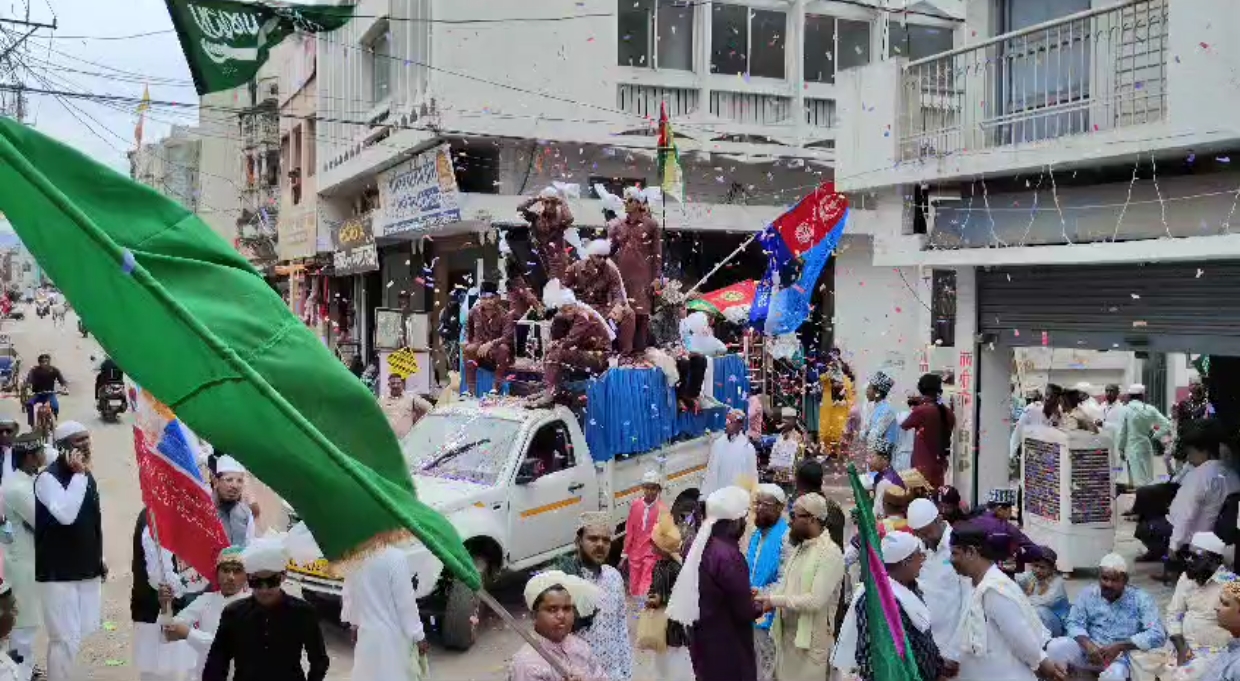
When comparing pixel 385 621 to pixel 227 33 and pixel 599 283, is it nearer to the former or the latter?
pixel 599 283

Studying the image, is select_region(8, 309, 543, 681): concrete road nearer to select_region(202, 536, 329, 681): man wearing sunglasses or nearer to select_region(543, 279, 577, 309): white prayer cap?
select_region(202, 536, 329, 681): man wearing sunglasses

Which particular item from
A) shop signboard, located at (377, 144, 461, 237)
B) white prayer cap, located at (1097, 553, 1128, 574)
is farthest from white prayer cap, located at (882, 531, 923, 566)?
shop signboard, located at (377, 144, 461, 237)

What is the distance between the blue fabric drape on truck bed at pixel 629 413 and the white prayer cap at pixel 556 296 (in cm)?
80

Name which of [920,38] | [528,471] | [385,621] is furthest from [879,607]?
[920,38]

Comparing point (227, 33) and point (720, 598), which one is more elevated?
point (227, 33)

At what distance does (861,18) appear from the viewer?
950 inches

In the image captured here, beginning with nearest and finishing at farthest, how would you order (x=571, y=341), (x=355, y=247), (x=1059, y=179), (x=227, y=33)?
(x=571, y=341)
(x=227, y=33)
(x=1059, y=179)
(x=355, y=247)

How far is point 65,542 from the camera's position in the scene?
7.59m

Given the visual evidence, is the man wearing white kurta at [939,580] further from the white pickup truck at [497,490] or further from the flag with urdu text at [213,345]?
the white pickup truck at [497,490]

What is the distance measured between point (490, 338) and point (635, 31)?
12.3m

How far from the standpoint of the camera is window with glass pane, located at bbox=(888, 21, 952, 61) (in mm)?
24594

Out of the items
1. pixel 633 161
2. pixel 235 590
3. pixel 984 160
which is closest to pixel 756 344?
pixel 633 161

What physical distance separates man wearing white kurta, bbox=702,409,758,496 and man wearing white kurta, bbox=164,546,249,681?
5.72m

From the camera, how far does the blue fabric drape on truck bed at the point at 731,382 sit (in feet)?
43.3
